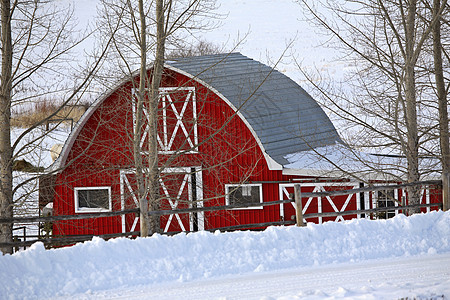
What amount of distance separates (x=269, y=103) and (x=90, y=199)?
22.0 feet

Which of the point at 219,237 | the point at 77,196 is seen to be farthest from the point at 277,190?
the point at 219,237

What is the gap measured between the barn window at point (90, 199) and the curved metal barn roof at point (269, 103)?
4.76m

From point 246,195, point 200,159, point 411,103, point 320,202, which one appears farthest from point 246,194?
point 411,103

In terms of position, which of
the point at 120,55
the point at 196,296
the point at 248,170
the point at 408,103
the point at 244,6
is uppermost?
the point at 244,6

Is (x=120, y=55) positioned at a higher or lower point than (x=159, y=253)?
higher

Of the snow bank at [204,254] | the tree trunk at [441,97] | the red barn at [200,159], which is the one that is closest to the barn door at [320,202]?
the red barn at [200,159]

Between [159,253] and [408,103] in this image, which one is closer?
Result: [159,253]

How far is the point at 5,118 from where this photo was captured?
11.0m

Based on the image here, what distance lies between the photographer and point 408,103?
12.7 m

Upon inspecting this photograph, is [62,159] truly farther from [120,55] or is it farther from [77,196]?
[120,55]

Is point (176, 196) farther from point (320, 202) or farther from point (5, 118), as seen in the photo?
point (5, 118)

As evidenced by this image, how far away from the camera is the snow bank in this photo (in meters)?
7.54

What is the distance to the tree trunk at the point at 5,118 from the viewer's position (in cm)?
1096

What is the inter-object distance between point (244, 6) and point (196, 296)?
83779 mm
